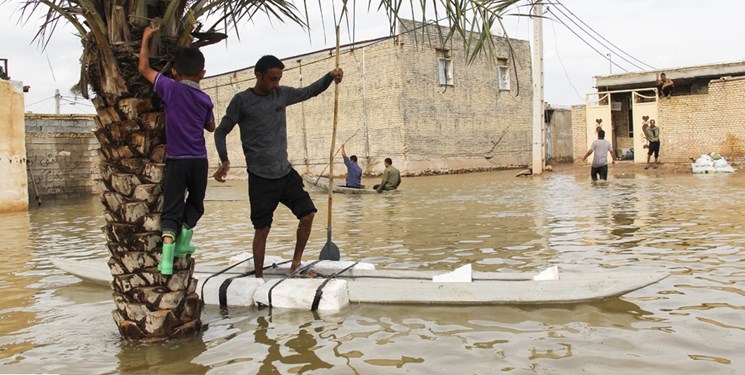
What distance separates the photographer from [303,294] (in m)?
4.83

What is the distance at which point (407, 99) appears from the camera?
90.7 feet

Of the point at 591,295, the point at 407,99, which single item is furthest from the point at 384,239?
the point at 407,99

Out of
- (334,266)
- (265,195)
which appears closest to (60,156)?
(265,195)

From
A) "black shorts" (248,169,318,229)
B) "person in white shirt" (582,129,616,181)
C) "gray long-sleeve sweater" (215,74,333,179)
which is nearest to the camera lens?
"gray long-sleeve sweater" (215,74,333,179)

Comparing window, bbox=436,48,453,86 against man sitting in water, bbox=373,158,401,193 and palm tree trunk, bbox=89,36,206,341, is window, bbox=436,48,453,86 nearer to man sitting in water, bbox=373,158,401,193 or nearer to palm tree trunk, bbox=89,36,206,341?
man sitting in water, bbox=373,158,401,193

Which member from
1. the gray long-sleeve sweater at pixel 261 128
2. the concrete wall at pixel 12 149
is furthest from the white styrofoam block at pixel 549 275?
the concrete wall at pixel 12 149

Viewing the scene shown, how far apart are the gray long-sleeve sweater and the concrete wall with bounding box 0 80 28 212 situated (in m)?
13.3

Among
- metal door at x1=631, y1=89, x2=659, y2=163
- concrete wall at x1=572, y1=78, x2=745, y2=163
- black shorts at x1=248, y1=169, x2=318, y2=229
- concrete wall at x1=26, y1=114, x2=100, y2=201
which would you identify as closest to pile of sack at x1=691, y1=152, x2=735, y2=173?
concrete wall at x1=572, y1=78, x2=745, y2=163

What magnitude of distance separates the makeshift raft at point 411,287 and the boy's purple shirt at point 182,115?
1.35 metres

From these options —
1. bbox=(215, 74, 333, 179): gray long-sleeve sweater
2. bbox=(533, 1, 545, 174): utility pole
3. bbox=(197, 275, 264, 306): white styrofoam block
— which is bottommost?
bbox=(197, 275, 264, 306): white styrofoam block

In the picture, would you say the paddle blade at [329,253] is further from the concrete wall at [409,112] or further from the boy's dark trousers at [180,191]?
the concrete wall at [409,112]

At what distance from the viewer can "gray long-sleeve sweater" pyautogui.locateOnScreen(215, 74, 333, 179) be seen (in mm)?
5281

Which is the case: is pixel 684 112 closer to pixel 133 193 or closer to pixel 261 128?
pixel 261 128

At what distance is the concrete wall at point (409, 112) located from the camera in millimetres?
27750
